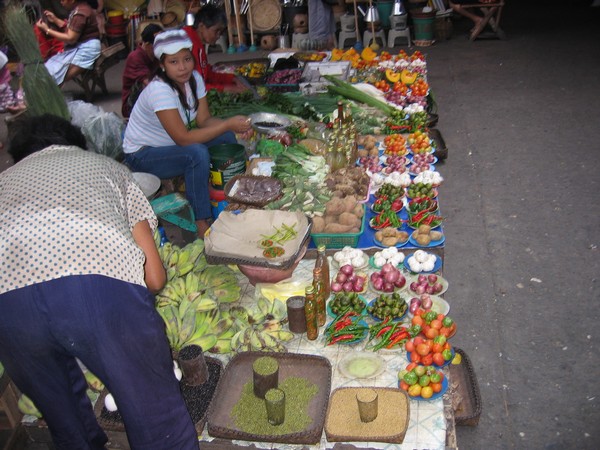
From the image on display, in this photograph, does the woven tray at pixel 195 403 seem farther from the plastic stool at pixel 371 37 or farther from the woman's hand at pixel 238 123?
the plastic stool at pixel 371 37

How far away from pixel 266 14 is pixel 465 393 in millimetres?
8449

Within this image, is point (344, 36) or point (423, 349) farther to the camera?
point (344, 36)

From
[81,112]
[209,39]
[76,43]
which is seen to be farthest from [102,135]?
[76,43]

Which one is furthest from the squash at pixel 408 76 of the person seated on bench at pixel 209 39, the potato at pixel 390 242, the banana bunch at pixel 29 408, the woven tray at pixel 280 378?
the banana bunch at pixel 29 408

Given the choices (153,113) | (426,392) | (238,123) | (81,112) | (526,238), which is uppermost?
(153,113)

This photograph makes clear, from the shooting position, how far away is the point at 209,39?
5105 mm

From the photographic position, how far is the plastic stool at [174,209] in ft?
12.6

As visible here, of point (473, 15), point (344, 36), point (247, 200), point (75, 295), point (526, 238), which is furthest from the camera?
point (473, 15)

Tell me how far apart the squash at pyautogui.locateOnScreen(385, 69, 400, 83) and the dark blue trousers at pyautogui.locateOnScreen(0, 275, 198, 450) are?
4.48 metres

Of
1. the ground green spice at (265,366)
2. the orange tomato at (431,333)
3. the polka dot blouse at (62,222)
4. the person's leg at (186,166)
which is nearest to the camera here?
the polka dot blouse at (62,222)

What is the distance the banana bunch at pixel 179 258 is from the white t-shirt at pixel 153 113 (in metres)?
1.22

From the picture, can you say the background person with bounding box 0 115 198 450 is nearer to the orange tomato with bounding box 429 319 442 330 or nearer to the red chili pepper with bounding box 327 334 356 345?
the red chili pepper with bounding box 327 334 356 345

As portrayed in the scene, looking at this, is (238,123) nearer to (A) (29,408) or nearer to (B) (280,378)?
(B) (280,378)

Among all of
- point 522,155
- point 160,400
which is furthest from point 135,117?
point 522,155
